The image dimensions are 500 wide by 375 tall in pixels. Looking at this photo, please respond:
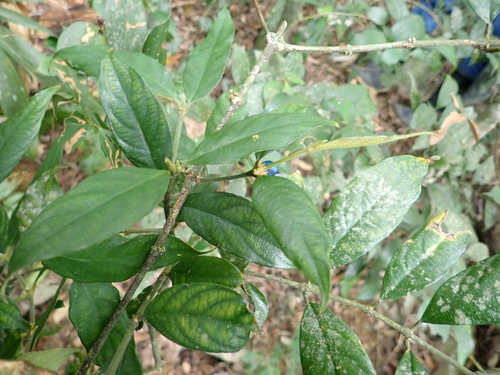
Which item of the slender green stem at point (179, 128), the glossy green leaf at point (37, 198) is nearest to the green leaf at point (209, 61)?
the slender green stem at point (179, 128)

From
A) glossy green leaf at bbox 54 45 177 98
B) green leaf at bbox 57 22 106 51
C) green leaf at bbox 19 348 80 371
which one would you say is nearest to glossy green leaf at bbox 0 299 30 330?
green leaf at bbox 19 348 80 371

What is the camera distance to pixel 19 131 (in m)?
0.53

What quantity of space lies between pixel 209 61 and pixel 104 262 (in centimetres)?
36

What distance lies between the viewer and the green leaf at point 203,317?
0.43m

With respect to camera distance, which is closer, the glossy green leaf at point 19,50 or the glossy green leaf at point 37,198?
the glossy green leaf at point 37,198

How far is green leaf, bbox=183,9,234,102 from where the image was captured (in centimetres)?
60

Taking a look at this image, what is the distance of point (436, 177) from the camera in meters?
1.52

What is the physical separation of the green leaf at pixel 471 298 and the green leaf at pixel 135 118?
1.54 ft

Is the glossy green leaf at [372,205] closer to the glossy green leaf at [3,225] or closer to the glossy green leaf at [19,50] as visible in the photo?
the glossy green leaf at [3,225]

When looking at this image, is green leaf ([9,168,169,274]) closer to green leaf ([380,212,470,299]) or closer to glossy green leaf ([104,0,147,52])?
green leaf ([380,212,470,299])

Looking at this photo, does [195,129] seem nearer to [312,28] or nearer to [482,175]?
[312,28]

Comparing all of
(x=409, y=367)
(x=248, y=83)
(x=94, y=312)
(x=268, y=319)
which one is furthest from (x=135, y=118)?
(x=268, y=319)

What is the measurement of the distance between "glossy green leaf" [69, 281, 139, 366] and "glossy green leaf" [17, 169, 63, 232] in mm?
179

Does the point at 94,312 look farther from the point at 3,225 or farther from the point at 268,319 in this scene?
the point at 268,319
